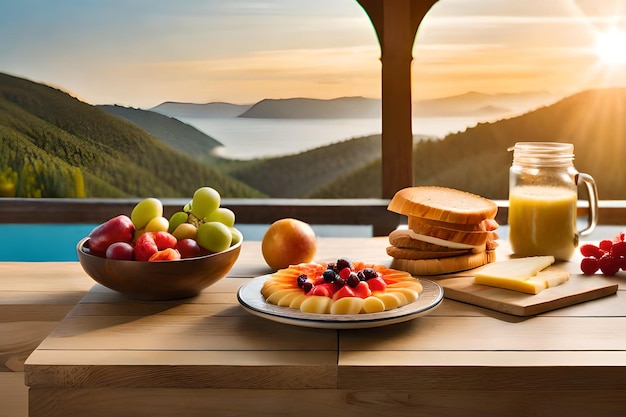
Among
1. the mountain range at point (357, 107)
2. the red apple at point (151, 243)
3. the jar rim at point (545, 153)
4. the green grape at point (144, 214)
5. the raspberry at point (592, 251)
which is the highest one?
the mountain range at point (357, 107)

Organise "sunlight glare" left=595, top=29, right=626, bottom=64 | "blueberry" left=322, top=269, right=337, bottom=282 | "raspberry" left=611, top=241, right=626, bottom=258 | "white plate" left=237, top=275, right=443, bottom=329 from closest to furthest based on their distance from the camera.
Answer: "white plate" left=237, top=275, right=443, bottom=329, "blueberry" left=322, top=269, right=337, bottom=282, "raspberry" left=611, top=241, right=626, bottom=258, "sunlight glare" left=595, top=29, right=626, bottom=64

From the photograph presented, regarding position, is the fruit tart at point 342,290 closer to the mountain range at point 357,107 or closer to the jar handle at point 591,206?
the jar handle at point 591,206

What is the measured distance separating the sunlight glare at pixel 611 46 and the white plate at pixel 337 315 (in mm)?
2731

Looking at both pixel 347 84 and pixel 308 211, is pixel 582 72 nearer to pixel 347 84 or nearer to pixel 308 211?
pixel 347 84

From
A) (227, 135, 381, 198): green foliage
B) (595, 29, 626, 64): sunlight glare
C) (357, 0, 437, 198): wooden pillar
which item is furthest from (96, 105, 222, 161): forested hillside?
(595, 29, 626, 64): sunlight glare

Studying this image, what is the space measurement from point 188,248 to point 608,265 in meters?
0.90

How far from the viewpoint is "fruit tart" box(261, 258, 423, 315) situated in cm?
134

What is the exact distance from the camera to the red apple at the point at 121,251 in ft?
4.87

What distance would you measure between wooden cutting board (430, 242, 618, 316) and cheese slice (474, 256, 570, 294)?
0.01 m

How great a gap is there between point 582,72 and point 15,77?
271 centimetres

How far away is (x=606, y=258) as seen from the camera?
5.68 feet

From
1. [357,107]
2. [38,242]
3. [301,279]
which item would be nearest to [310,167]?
[357,107]

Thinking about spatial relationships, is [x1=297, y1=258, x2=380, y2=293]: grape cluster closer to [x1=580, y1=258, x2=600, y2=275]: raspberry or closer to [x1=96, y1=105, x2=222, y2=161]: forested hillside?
[x1=580, y1=258, x2=600, y2=275]: raspberry

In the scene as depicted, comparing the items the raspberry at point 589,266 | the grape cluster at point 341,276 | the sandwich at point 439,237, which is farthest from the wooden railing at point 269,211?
the grape cluster at point 341,276
